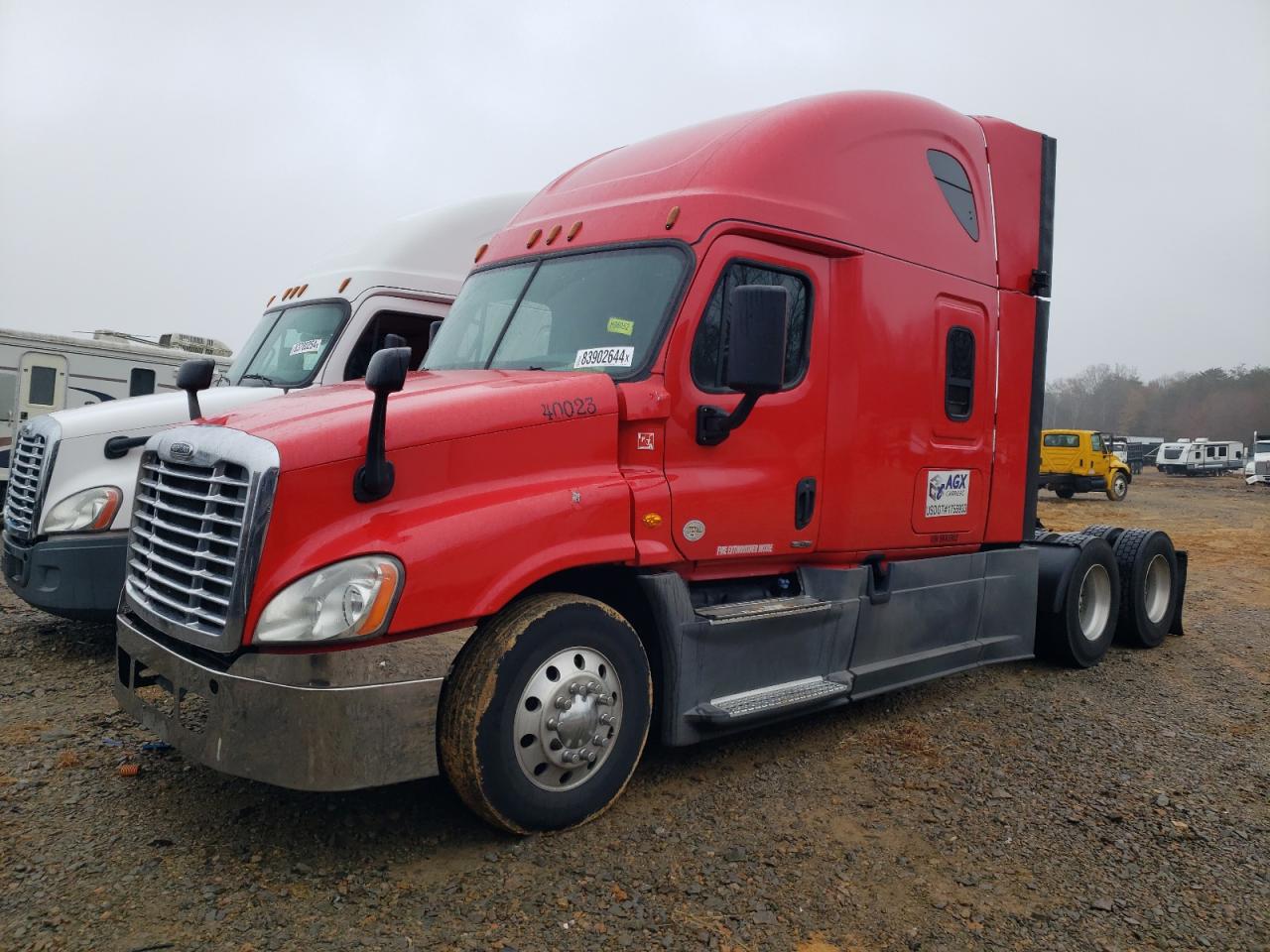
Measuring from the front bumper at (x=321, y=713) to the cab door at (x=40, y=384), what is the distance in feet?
39.1

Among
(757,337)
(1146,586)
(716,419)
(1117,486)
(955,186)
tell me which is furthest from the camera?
(1117,486)

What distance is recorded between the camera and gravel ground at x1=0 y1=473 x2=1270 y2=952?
3305 mm

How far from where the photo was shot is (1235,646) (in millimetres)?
8180

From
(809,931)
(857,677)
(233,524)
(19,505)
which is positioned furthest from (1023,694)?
(19,505)

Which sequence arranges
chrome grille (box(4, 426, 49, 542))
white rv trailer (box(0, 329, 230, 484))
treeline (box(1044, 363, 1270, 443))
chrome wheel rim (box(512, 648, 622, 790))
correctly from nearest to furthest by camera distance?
1. chrome wheel rim (box(512, 648, 622, 790))
2. chrome grille (box(4, 426, 49, 542))
3. white rv trailer (box(0, 329, 230, 484))
4. treeline (box(1044, 363, 1270, 443))

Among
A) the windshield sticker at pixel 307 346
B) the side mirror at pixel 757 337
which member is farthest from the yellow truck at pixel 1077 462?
the side mirror at pixel 757 337

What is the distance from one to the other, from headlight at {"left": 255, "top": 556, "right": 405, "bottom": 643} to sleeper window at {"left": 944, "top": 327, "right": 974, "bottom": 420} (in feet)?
12.6

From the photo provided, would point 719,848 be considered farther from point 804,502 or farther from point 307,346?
point 307,346

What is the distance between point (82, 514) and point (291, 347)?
2.54 meters

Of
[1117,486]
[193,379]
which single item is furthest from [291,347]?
[1117,486]

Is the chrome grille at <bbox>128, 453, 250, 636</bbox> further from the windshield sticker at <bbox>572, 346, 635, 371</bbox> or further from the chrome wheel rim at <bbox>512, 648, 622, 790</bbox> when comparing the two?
the windshield sticker at <bbox>572, 346, 635, 371</bbox>

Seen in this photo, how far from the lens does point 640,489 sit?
4.27m

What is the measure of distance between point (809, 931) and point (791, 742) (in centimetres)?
195

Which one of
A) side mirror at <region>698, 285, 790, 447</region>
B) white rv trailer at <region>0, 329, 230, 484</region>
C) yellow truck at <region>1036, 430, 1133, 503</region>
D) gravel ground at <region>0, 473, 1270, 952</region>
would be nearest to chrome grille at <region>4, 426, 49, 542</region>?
gravel ground at <region>0, 473, 1270, 952</region>
